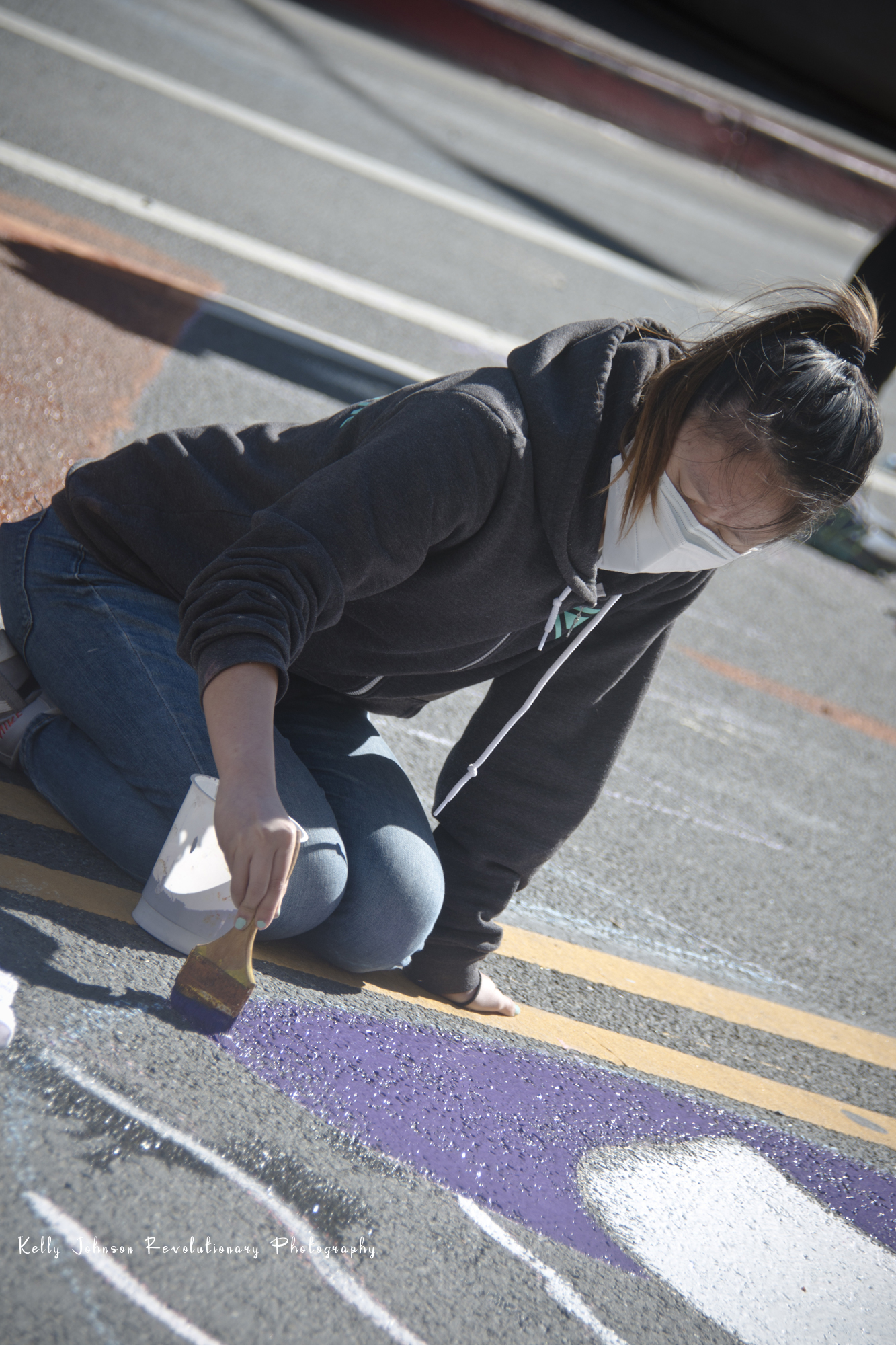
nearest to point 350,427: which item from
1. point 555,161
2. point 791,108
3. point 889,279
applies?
point 889,279

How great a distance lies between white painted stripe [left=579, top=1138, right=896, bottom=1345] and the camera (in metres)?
1.81

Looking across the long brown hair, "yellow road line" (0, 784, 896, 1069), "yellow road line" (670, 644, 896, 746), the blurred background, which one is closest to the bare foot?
"yellow road line" (0, 784, 896, 1069)

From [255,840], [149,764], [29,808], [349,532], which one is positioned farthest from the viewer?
[29,808]

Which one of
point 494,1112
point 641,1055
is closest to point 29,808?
point 494,1112

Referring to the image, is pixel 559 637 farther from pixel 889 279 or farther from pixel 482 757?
pixel 889 279

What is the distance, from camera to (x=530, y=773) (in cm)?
218

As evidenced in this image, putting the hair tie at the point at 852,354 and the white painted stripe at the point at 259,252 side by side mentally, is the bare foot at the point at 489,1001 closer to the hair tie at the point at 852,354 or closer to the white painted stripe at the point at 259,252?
the hair tie at the point at 852,354

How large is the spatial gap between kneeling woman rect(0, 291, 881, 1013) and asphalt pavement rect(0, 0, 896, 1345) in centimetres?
22

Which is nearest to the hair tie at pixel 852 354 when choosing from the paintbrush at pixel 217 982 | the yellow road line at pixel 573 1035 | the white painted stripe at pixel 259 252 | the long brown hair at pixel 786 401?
the long brown hair at pixel 786 401

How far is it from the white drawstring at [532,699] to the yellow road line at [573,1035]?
1.30ft

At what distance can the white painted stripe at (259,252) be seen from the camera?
15.9ft

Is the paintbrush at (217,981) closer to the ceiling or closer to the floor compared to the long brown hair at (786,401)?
closer to the floor

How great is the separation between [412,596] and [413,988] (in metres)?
0.83

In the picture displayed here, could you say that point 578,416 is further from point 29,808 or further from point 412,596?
point 29,808
